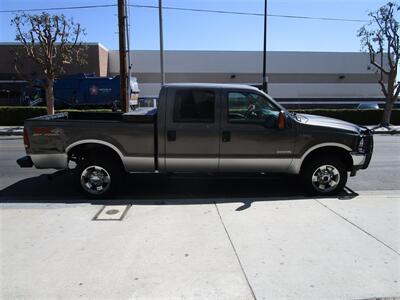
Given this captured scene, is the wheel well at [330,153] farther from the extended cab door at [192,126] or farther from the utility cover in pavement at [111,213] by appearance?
the utility cover in pavement at [111,213]

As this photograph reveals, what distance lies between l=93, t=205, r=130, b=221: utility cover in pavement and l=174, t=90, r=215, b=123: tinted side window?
5.23 feet

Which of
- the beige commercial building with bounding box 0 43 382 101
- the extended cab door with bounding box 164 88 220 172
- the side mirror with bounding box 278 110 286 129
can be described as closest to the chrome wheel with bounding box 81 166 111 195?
the extended cab door with bounding box 164 88 220 172

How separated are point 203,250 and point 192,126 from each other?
243 centimetres

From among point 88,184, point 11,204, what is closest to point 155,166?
point 88,184

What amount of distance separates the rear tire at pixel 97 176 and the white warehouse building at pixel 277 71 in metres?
38.5

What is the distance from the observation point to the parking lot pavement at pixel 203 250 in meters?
3.51

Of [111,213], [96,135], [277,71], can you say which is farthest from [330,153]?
[277,71]

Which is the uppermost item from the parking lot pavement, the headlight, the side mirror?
the side mirror

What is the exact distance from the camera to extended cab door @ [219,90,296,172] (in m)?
6.29

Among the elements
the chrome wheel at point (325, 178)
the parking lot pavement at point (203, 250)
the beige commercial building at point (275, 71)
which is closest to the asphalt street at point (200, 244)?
the parking lot pavement at point (203, 250)

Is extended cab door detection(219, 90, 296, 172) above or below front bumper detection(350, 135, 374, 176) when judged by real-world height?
above

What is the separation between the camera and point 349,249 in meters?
4.32

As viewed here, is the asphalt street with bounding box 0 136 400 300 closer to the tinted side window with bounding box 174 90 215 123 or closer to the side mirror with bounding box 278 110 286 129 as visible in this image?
the side mirror with bounding box 278 110 286 129

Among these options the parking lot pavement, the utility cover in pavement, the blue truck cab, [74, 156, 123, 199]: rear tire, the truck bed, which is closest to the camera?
the parking lot pavement
